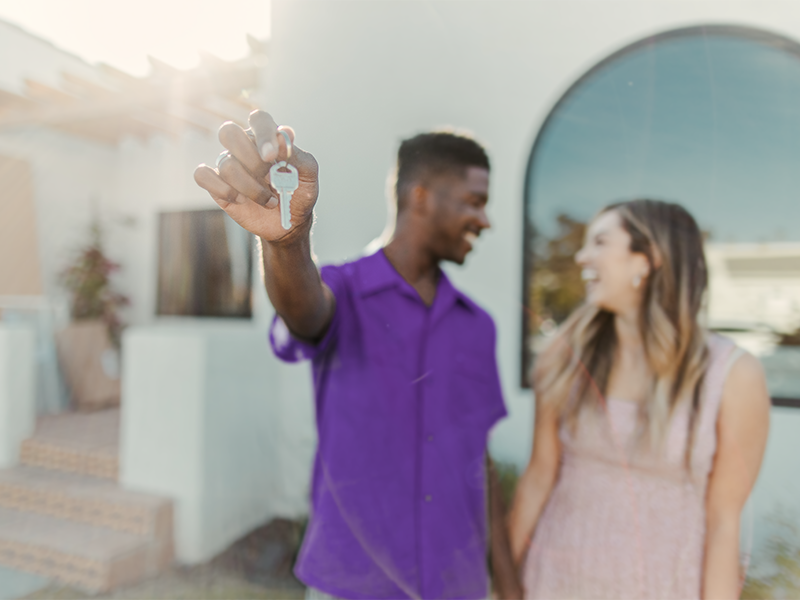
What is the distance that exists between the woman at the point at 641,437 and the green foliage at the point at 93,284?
13.3 ft

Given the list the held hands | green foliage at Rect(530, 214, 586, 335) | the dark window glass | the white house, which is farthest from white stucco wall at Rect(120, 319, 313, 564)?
the held hands

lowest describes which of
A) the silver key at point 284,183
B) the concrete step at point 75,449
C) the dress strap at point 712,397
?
the concrete step at point 75,449

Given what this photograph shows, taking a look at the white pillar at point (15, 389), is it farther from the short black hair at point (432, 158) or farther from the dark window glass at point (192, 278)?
the short black hair at point (432, 158)

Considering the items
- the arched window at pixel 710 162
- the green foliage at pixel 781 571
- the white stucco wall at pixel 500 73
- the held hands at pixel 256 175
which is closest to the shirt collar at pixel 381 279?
the white stucco wall at pixel 500 73

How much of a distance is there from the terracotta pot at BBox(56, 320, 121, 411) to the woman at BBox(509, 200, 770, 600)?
3885 mm

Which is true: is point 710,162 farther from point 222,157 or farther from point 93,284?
point 93,284

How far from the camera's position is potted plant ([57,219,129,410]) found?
3889 millimetres

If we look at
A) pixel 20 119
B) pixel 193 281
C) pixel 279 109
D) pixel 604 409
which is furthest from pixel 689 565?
pixel 20 119

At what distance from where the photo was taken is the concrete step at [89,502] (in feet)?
7.79

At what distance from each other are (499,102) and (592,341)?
4.58 feet

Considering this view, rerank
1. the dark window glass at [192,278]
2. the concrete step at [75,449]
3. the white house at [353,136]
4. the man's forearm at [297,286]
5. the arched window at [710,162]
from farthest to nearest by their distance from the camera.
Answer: the dark window glass at [192,278], the concrete step at [75,449], the arched window at [710,162], the white house at [353,136], the man's forearm at [297,286]

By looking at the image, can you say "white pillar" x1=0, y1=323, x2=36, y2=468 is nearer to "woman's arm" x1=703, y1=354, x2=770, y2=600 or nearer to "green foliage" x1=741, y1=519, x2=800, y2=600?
"woman's arm" x1=703, y1=354, x2=770, y2=600

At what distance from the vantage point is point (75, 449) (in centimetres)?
283

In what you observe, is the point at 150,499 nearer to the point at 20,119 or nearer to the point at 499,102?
the point at 499,102
